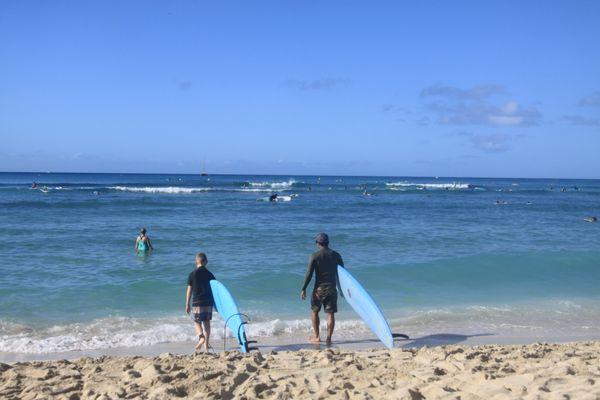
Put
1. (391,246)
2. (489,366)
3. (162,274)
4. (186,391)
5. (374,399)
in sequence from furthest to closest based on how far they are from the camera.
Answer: (391,246)
(162,274)
(489,366)
(186,391)
(374,399)

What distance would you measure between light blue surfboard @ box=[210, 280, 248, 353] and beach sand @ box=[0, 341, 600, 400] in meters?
0.72

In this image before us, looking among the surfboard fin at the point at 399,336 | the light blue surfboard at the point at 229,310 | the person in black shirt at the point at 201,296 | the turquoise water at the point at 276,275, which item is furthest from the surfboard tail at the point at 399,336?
the person in black shirt at the point at 201,296

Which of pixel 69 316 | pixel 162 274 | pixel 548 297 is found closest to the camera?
pixel 69 316

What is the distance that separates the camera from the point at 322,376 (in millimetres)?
5074

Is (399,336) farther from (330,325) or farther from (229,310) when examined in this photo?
(229,310)

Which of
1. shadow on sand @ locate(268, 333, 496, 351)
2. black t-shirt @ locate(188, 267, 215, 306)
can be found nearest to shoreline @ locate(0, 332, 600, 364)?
shadow on sand @ locate(268, 333, 496, 351)

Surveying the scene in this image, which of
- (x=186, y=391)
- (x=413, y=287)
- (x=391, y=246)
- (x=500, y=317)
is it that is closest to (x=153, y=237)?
(x=391, y=246)

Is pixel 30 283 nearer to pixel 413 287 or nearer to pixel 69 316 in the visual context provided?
pixel 69 316

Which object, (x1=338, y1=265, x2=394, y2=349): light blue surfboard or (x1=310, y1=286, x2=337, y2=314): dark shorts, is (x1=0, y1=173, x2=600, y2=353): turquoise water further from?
(x1=310, y1=286, x2=337, y2=314): dark shorts

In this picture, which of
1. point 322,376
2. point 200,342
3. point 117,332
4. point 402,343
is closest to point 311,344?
point 402,343

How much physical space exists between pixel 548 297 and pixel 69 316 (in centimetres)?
916

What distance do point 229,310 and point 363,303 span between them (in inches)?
75.1

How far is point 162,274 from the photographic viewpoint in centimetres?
1182

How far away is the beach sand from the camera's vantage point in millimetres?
4473
